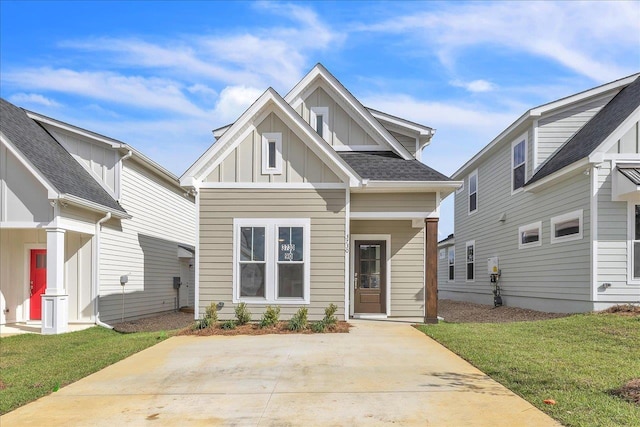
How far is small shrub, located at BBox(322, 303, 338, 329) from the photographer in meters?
11.9

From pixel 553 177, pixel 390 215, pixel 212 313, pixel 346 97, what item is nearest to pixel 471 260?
pixel 553 177

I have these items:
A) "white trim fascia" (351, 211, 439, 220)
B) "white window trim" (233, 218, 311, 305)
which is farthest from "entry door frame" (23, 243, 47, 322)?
"white trim fascia" (351, 211, 439, 220)

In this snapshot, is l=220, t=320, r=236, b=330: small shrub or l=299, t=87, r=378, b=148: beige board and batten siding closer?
l=220, t=320, r=236, b=330: small shrub

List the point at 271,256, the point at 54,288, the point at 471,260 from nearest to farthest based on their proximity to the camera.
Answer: the point at 271,256, the point at 54,288, the point at 471,260

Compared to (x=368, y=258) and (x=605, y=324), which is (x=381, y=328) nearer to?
(x=368, y=258)

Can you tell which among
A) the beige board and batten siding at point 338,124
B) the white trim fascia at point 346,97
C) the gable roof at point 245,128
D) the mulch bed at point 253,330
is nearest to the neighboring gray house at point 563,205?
the white trim fascia at point 346,97

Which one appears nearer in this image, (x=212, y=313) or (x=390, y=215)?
(x=212, y=313)

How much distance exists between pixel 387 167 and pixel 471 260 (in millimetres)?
10908

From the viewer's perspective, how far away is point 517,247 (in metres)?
17.9

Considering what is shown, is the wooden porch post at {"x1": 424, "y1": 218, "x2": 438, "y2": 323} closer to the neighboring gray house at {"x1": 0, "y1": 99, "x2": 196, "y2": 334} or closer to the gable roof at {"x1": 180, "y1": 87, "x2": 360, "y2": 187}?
the gable roof at {"x1": 180, "y1": 87, "x2": 360, "y2": 187}

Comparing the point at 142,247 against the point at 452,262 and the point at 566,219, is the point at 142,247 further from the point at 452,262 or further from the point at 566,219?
the point at 452,262

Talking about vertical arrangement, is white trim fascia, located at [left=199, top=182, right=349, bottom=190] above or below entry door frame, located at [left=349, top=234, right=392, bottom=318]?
above

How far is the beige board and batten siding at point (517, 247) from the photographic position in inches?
538

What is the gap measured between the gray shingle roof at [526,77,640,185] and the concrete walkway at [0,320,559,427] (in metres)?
7.20
